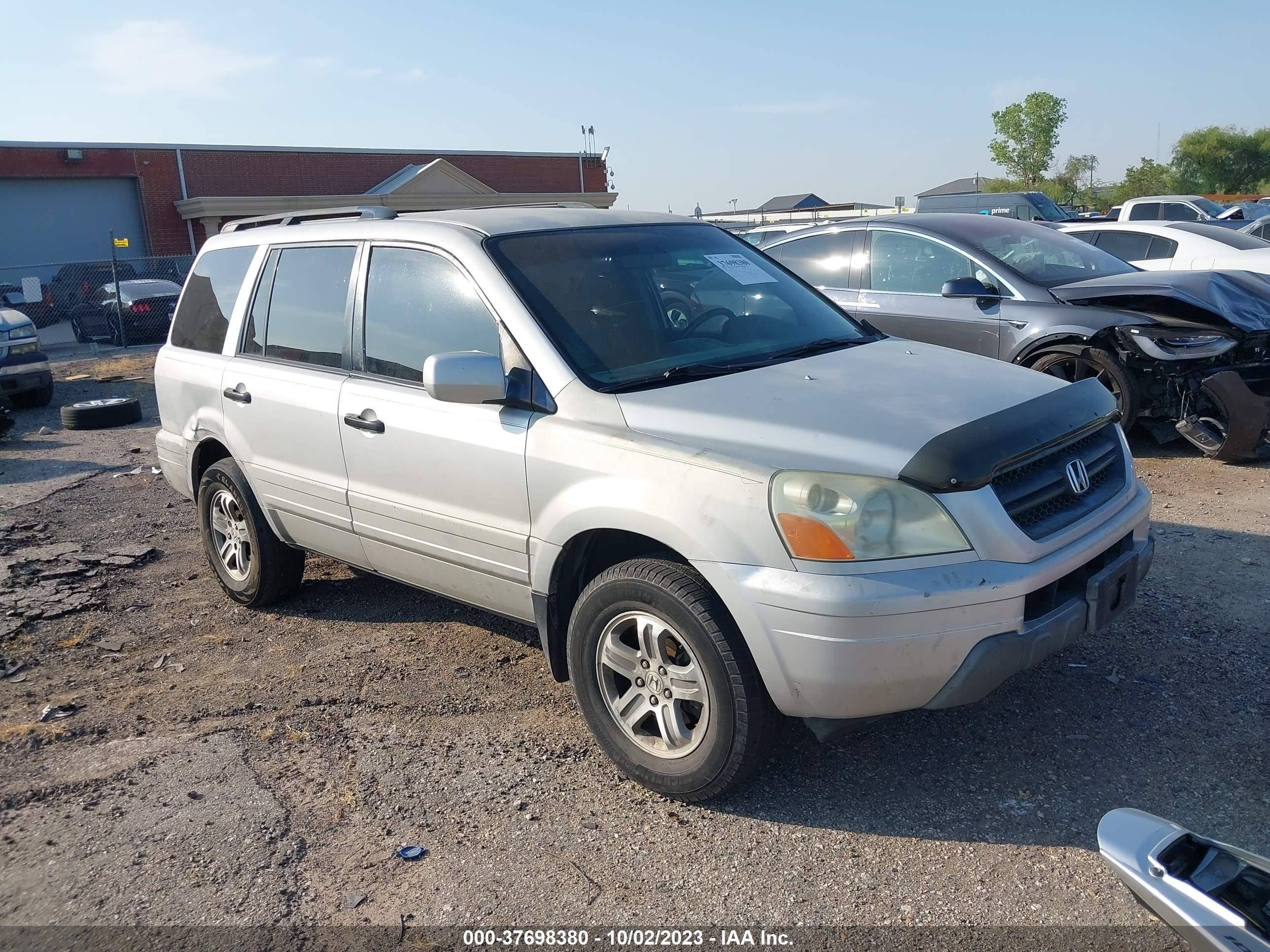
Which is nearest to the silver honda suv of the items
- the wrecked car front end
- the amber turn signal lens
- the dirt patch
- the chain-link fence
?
the amber turn signal lens

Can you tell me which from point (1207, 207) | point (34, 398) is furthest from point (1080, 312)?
point (1207, 207)

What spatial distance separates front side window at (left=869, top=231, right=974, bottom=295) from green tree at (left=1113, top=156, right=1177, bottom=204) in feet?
193

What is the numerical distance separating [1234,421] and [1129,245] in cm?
509

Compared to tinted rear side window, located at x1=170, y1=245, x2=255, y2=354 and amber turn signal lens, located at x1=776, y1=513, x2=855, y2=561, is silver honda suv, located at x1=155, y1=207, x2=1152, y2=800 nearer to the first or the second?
amber turn signal lens, located at x1=776, y1=513, x2=855, y2=561

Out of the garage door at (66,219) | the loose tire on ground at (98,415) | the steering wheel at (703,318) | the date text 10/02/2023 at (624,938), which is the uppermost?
the garage door at (66,219)

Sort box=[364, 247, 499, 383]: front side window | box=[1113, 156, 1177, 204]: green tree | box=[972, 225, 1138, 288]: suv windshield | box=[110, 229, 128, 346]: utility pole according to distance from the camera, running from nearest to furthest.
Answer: box=[364, 247, 499, 383]: front side window
box=[972, 225, 1138, 288]: suv windshield
box=[110, 229, 128, 346]: utility pole
box=[1113, 156, 1177, 204]: green tree

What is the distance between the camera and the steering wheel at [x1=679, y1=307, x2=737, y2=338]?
4199 millimetres

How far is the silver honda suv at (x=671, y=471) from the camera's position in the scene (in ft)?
10.1

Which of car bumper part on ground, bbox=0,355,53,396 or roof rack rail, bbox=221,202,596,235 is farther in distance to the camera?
car bumper part on ground, bbox=0,355,53,396

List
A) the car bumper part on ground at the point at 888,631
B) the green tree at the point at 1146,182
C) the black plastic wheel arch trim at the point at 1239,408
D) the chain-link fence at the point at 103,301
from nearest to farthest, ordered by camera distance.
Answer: the car bumper part on ground at the point at 888,631
the black plastic wheel arch trim at the point at 1239,408
the chain-link fence at the point at 103,301
the green tree at the point at 1146,182

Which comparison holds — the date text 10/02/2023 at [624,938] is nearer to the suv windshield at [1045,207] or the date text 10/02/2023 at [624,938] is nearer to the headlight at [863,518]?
Answer: the headlight at [863,518]

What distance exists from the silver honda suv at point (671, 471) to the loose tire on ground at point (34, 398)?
9226 mm

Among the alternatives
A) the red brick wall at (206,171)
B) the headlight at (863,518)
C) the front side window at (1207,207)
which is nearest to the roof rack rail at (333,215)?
the headlight at (863,518)

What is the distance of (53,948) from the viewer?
9.59 ft
